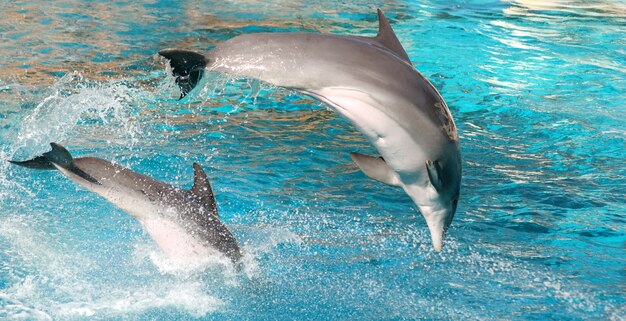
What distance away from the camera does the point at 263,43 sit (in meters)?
3.56

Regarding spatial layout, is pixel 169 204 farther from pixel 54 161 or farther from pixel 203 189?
pixel 54 161

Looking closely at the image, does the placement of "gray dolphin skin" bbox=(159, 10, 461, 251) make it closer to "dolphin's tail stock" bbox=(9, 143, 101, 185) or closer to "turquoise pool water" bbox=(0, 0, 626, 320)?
"turquoise pool water" bbox=(0, 0, 626, 320)

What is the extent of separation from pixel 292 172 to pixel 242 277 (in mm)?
1935

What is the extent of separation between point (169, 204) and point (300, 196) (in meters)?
1.63

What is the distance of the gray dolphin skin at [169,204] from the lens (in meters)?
4.45

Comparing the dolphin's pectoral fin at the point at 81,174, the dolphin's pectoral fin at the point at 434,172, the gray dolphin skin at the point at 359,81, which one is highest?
the gray dolphin skin at the point at 359,81

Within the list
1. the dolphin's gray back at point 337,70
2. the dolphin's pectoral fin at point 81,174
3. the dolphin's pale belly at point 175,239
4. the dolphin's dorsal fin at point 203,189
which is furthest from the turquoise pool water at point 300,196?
the dolphin's pectoral fin at point 81,174

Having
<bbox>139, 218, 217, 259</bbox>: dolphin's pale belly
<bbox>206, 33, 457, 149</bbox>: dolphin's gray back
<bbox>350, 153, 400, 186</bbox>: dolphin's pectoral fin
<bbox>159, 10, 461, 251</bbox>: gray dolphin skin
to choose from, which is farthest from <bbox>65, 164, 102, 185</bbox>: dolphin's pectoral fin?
<bbox>350, 153, 400, 186</bbox>: dolphin's pectoral fin

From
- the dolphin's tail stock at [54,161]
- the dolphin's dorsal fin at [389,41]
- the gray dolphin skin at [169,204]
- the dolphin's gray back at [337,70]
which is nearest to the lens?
the dolphin's gray back at [337,70]

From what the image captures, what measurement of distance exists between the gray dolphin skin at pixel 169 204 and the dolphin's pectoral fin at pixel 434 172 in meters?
1.43

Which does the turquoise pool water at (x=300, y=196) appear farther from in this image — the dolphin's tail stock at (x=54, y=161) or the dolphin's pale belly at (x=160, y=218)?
the dolphin's tail stock at (x=54, y=161)

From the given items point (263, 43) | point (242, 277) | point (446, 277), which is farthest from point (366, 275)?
point (263, 43)

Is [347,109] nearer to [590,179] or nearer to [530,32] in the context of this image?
[590,179]

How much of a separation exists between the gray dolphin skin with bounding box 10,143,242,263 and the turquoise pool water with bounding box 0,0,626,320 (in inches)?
5.5
